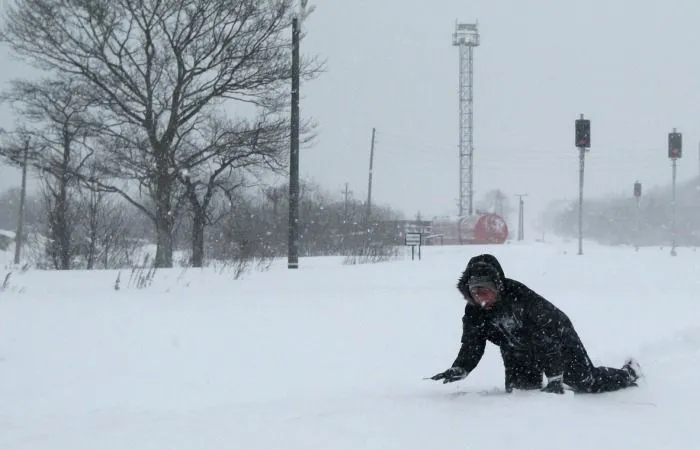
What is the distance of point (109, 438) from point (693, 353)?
5388 millimetres

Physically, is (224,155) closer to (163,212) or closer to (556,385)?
(163,212)

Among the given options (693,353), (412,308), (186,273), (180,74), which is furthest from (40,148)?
(693,353)

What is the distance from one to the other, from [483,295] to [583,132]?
70.1ft

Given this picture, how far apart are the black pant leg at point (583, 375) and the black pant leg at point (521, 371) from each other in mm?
236

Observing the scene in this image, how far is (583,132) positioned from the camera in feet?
81.5

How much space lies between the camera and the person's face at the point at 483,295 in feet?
16.0

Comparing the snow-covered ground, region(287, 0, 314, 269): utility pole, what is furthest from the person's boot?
region(287, 0, 314, 269): utility pole

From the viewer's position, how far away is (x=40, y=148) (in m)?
21.5

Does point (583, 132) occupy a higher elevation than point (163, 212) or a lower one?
higher

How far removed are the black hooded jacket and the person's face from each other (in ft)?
0.15

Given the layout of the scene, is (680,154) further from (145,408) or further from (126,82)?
(145,408)

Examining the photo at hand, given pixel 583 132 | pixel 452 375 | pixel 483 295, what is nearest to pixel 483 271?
pixel 483 295

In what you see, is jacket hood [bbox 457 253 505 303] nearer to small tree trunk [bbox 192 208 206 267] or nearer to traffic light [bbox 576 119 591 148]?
small tree trunk [bbox 192 208 206 267]

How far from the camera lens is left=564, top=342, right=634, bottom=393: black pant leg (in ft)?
16.8
